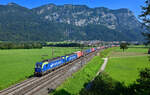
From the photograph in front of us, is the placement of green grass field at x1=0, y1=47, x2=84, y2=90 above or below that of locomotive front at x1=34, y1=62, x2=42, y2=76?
below

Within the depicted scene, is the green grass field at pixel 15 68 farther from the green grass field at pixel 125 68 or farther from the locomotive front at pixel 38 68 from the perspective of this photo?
the green grass field at pixel 125 68

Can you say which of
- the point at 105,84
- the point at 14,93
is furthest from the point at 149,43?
the point at 14,93

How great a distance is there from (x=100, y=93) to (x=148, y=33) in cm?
877

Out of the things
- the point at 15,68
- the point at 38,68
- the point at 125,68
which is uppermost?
the point at 38,68

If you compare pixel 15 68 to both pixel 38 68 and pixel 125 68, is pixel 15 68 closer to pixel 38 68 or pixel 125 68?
pixel 38 68

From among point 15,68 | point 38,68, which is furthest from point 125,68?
point 15,68

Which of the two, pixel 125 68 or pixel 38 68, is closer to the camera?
pixel 38 68

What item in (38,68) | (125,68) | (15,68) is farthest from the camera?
(15,68)

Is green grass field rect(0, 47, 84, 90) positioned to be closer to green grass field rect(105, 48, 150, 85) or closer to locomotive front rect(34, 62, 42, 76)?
locomotive front rect(34, 62, 42, 76)

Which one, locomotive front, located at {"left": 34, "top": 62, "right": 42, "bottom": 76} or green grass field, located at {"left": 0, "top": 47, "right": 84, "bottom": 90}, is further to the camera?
locomotive front, located at {"left": 34, "top": 62, "right": 42, "bottom": 76}

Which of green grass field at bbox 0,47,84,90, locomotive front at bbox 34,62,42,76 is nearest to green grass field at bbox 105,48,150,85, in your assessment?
locomotive front at bbox 34,62,42,76

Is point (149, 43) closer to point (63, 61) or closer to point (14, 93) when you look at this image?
point (14, 93)

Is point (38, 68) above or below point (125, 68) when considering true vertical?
above

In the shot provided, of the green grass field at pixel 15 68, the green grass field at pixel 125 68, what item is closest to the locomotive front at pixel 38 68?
the green grass field at pixel 15 68
